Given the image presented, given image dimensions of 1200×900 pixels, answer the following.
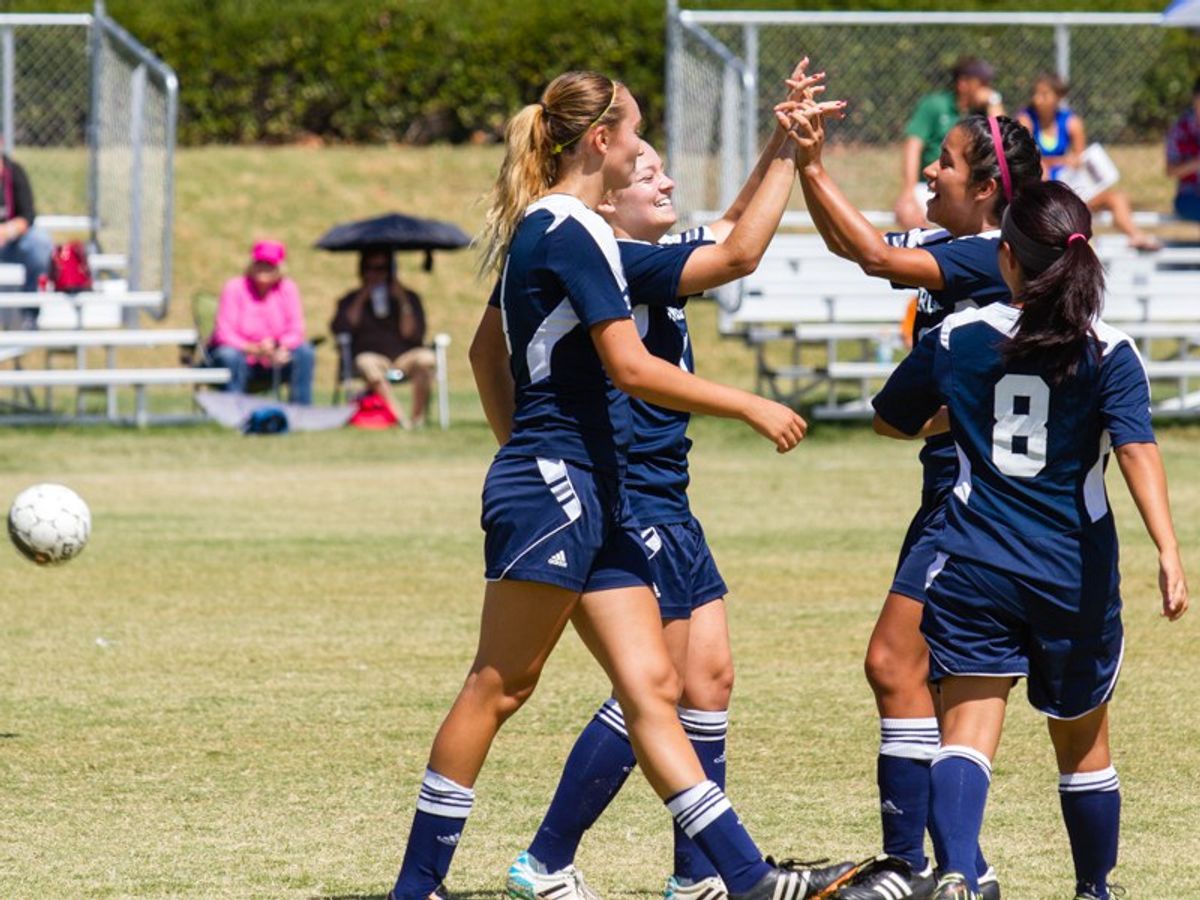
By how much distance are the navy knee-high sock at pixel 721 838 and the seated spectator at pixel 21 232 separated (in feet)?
43.9

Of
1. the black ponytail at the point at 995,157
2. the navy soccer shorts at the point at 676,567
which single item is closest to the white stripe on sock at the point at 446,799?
the navy soccer shorts at the point at 676,567

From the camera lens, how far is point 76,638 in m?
8.62

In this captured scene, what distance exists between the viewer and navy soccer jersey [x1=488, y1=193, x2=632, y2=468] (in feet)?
14.9

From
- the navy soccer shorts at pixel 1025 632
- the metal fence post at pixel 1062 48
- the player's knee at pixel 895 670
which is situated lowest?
the player's knee at pixel 895 670

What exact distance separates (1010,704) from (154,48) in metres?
21.4

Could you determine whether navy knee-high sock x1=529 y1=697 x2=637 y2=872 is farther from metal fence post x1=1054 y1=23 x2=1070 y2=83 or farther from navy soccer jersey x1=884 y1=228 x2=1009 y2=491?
metal fence post x1=1054 y1=23 x2=1070 y2=83

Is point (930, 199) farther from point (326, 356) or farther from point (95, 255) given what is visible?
point (326, 356)

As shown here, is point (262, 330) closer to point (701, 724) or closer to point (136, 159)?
point (136, 159)

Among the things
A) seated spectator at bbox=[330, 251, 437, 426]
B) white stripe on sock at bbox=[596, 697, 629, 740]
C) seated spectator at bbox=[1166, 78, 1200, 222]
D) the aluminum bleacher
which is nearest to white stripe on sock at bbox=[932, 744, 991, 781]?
white stripe on sock at bbox=[596, 697, 629, 740]

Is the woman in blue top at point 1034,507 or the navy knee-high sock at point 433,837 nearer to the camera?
the woman in blue top at point 1034,507

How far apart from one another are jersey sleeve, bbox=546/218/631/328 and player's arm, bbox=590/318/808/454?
1.2 inches

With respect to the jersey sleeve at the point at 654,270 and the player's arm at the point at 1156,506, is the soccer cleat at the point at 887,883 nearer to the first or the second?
the player's arm at the point at 1156,506

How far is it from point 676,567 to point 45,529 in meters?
3.18

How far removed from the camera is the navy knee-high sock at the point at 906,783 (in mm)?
5016
